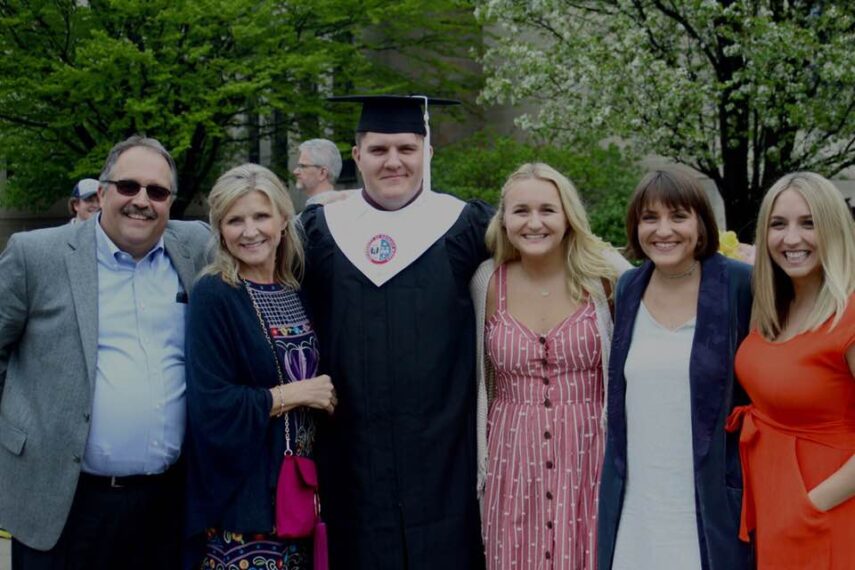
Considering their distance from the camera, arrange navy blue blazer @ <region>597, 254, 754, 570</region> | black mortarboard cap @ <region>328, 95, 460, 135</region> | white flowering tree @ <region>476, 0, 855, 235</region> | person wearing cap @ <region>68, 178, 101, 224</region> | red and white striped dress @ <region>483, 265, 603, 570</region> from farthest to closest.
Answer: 1. white flowering tree @ <region>476, 0, 855, 235</region>
2. person wearing cap @ <region>68, 178, 101, 224</region>
3. black mortarboard cap @ <region>328, 95, 460, 135</region>
4. red and white striped dress @ <region>483, 265, 603, 570</region>
5. navy blue blazer @ <region>597, 254, 754, 570</region>

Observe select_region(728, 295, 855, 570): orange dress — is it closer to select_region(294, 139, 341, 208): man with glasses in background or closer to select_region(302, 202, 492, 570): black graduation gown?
select_region(302, 202, 492, 570): black graduation gown

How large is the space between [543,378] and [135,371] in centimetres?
147

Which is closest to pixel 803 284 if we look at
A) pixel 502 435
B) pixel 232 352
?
pixel 502 435

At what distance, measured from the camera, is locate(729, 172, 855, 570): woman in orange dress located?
306 centimetres

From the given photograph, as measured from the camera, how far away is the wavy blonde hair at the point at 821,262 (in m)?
3.12

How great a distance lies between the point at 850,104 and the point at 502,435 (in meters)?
7.88

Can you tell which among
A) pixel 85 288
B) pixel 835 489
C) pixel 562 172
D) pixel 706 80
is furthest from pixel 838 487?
pixel 562 172

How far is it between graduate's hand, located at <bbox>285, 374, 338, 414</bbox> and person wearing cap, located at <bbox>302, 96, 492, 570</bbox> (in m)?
0.20

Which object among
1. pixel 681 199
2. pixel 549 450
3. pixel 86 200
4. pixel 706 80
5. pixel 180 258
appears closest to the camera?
pixel 681 199

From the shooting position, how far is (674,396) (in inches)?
133

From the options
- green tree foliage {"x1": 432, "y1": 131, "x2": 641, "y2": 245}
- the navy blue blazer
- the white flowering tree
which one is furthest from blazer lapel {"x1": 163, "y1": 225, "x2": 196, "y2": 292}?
green tree foliage {"x1": 432, "y1": 131, "x2": 641, "y2": 245}

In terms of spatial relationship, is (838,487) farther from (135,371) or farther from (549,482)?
(135,371)

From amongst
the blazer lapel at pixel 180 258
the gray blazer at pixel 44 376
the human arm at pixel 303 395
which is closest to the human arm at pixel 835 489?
the human arm at pixel 303 395

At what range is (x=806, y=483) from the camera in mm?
3115
